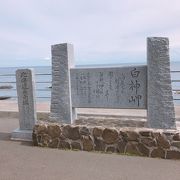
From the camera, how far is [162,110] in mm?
5895

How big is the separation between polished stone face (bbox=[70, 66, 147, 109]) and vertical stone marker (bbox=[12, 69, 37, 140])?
35.6 inches

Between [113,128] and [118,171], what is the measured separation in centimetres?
115

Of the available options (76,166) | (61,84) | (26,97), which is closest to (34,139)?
(26,97)

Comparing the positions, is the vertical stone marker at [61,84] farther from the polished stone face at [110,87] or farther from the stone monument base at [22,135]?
the stone monument base at [22,135]

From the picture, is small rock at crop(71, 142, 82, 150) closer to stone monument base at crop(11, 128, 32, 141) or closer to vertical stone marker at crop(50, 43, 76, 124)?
vertical stone marker at crop(50, 43, 76, 124)

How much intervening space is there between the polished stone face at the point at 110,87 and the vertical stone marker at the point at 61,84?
133mm

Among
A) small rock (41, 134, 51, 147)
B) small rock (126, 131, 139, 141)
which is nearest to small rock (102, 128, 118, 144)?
small rock (126, 131, 139, 141)

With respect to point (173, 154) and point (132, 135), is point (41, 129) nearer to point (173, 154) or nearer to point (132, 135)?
point (132, 135)

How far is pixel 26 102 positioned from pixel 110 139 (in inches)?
84.6

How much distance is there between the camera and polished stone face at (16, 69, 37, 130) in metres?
6.73

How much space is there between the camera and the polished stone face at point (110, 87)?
613 centimetres

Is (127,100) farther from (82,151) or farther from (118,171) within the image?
(118,171)

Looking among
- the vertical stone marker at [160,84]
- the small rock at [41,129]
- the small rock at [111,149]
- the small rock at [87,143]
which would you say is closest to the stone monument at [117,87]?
the vertical stone marker at [160,84]

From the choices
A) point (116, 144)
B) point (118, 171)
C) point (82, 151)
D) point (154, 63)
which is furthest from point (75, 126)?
point (154, 63)
